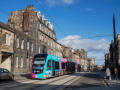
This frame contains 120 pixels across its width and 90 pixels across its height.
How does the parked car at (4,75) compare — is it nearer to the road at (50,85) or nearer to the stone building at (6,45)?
the road at (50,85)

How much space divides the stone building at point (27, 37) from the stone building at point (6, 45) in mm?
1448

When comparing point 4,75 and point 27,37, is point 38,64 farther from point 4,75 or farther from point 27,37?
point 27,37

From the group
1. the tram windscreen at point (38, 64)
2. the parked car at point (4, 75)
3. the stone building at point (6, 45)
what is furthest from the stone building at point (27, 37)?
the parked car at point (4, 75)

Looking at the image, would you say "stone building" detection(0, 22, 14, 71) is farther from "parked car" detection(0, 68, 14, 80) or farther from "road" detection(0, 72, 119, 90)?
"road" detection(0, 72, 119, 90)

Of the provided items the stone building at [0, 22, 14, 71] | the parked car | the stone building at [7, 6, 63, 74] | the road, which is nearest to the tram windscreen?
the road

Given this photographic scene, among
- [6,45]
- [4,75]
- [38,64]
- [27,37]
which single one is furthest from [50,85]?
[27,37]

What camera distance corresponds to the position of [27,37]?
121 ft

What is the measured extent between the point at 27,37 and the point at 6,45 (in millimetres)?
8618

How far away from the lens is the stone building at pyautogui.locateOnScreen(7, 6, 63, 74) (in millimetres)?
33312

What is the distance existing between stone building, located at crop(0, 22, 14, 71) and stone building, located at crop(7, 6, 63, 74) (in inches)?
57.0

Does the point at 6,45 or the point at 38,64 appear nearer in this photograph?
the point at 38,64

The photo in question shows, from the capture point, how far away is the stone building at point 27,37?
33.3 metres

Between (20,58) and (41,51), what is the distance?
40.3 ft

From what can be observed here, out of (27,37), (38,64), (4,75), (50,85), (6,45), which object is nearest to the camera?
(50,85)
